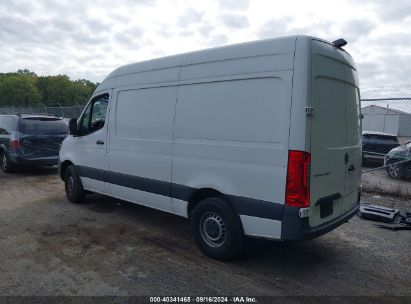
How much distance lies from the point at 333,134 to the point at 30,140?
8.74m

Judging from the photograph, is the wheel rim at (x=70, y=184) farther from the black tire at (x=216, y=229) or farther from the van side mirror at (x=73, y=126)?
the black tire at (x=216, y=229)

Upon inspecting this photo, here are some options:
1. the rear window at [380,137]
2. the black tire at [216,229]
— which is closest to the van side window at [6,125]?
the black tire at [216,229]

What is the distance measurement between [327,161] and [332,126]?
0.41 m

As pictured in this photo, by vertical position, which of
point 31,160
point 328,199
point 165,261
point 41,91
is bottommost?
point 165,261

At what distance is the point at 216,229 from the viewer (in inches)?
174

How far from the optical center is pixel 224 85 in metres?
4.29

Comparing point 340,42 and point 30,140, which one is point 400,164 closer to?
point 340,42

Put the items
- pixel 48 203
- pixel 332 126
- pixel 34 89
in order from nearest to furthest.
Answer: pixel 332 126
pixel 48 203
pixel 34 89

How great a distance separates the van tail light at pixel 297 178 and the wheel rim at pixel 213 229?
38.9 inches

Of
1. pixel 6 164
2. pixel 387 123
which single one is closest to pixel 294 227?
pixel 6 164

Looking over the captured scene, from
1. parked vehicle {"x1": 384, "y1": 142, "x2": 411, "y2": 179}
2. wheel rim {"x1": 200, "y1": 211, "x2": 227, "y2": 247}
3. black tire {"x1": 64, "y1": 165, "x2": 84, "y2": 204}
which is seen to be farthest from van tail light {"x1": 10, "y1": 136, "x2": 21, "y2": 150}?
parked vehicle {"x1": 384, "y1": 142, "x2": 411, "y2": 179}

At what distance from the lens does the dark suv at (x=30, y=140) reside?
33.1ft

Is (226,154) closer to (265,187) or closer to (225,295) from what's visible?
(265,187)

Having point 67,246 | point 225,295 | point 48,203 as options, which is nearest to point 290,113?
point 225,295
